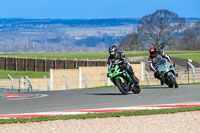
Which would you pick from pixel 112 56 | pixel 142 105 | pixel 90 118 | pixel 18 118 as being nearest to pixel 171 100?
pixel 142 105

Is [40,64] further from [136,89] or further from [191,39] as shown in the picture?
[136,89]

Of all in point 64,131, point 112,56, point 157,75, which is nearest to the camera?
point 64,131

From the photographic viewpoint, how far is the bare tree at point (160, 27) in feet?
278

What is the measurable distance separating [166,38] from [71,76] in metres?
41.9

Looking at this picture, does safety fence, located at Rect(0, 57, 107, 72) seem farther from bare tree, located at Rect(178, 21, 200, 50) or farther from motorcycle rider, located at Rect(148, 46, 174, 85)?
bare tree, located at Rect(178, 21, 200, 50)

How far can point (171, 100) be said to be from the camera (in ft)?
54.4

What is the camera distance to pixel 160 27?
287ft

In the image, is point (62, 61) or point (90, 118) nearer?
point (90, 118)

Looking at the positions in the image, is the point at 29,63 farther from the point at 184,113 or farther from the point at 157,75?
the point at 184,113

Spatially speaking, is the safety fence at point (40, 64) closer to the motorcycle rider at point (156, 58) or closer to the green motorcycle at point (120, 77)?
the motorcycle rider at point (156, 58)

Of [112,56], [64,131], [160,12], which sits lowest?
[64,131]

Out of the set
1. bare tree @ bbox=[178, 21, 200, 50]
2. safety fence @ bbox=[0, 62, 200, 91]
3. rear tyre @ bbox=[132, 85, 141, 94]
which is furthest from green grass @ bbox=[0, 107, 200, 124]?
bare tree @ bbox=[178, 21, 200, 50]

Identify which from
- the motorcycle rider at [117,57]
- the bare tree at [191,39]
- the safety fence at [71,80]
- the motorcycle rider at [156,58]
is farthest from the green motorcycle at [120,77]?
the bare tree at [191,39]

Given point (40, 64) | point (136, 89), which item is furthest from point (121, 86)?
point (40, 64)
